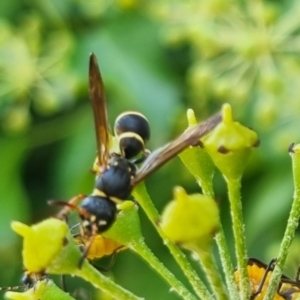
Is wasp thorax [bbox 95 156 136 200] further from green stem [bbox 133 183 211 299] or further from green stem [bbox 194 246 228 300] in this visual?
green stem [bbox 194 246 228 300]

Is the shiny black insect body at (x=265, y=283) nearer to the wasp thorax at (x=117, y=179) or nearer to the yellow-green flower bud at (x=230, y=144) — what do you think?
the yellow-green flower bud at (x=230, y=144)

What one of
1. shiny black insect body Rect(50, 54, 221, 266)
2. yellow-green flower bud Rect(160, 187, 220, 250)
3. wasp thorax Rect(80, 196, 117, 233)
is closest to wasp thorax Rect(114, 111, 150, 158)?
shiny black insect body Rect(50, 54, 221, 266)

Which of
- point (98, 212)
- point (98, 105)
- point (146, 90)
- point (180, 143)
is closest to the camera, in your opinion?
point (180, 143)

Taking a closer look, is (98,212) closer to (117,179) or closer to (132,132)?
(117,179)

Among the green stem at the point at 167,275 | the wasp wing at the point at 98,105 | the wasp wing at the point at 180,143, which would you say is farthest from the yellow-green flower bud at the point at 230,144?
the wasp wing at the point at 98,105

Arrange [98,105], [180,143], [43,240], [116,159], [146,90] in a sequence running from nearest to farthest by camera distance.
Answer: [43,240] < [180,143] < [116,159] < [98,105] < [146,90]

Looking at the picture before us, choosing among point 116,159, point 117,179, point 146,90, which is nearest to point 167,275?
point 117,179
